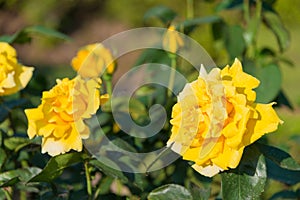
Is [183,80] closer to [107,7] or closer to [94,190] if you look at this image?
[94,190]

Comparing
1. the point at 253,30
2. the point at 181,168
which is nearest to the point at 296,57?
the point at 253,30

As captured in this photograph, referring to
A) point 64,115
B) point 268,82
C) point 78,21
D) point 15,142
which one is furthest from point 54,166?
point 78,21

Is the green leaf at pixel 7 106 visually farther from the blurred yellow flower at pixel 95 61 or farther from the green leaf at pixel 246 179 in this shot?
the green leaf at pixel 246 179

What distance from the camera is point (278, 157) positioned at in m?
0.85

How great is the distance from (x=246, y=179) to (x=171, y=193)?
0.11m

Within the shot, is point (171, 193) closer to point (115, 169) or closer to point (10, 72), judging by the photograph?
point (115, 169)

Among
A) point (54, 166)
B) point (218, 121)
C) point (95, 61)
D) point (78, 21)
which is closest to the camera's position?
point (218, 121)

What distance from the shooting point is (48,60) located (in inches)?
205

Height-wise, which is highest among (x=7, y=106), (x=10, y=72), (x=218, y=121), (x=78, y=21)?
(x=218, y=121)

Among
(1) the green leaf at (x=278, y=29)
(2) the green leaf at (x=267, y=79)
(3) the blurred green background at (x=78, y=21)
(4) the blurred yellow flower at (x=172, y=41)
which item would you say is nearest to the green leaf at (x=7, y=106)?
(4) the blurred yellow flower at (x=172, y=41)

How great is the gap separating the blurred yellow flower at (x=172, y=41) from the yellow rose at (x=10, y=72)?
0.74ft

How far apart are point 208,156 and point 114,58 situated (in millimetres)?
392

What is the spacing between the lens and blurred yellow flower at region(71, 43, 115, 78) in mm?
1085

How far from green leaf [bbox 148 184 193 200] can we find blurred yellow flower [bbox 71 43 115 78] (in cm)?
27
